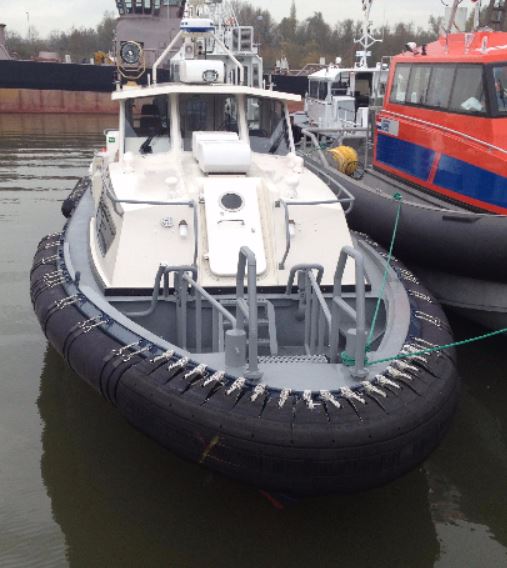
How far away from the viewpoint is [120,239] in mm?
4559

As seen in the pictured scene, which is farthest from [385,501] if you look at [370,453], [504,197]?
[504,197]

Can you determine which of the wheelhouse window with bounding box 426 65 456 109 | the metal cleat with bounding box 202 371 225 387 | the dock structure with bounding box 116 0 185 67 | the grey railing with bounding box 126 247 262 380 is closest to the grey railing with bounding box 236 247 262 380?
the grey railing with bounding box 126 247 262 380

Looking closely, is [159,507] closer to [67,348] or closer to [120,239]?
[67,348]

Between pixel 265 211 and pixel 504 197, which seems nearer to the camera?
pixel 265 211

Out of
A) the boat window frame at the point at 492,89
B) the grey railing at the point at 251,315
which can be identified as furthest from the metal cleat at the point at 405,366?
the boat window frame at the point at 492,89

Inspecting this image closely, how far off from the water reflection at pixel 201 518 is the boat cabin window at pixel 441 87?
3722 millimetres

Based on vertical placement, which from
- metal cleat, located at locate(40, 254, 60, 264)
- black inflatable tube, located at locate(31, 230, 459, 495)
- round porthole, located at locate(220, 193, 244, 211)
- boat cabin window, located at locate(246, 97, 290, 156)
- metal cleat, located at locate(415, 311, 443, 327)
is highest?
boat cabin window, located at locate(246, 97, 290, 156)

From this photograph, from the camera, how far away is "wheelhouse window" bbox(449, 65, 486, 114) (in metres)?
5.97

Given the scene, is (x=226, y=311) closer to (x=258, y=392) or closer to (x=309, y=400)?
(x=258, y=392)

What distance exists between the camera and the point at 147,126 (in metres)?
6.18

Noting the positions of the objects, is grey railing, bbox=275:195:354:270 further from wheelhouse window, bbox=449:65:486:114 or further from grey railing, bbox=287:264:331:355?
wheelhouse window, bbox=449:65:486:114

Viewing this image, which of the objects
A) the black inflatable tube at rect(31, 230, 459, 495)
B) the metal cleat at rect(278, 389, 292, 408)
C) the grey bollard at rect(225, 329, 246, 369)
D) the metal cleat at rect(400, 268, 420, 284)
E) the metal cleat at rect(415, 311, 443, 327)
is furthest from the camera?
the metal cleat at rect(400, 268, 420, 284)

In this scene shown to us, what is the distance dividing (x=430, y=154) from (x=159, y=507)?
15.1ft

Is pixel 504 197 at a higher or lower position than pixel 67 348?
higher
